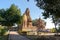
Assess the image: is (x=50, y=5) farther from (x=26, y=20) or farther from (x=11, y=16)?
(x=11, y=16)

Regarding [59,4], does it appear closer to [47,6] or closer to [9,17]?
[47,6]

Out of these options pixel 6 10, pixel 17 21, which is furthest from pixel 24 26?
pixel 6 10

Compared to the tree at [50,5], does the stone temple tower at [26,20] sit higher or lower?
lower

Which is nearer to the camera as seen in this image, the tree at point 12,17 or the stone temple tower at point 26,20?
the stone temple tower at point 26,20

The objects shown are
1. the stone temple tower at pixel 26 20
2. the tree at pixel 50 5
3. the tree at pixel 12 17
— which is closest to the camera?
the tree at pixel 50 5

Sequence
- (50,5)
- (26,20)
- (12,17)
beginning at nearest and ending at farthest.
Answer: (50,5) < (26,20) < (12,17)

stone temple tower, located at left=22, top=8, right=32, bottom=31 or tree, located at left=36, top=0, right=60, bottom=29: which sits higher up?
tree, located at left=36, top=0, right=60, bottom=29

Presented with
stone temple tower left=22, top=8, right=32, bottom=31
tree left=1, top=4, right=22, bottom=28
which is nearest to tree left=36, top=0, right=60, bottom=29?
stone temple tower left=22, top=8, right=32, bottom=31

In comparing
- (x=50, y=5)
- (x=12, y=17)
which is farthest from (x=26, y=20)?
(x=50, y=5)

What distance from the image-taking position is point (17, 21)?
5697 cm

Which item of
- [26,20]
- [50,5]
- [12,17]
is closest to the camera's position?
[50,5]

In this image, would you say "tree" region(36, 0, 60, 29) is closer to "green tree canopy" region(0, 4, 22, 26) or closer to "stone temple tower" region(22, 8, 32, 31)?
"stone temple tower" region(22, 8, 32, 31)

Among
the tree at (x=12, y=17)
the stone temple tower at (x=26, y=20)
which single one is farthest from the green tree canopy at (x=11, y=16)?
the stone temple tower at (x=26, y=20)

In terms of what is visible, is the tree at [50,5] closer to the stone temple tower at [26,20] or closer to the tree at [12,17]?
the stone temple tower at [26,20]
